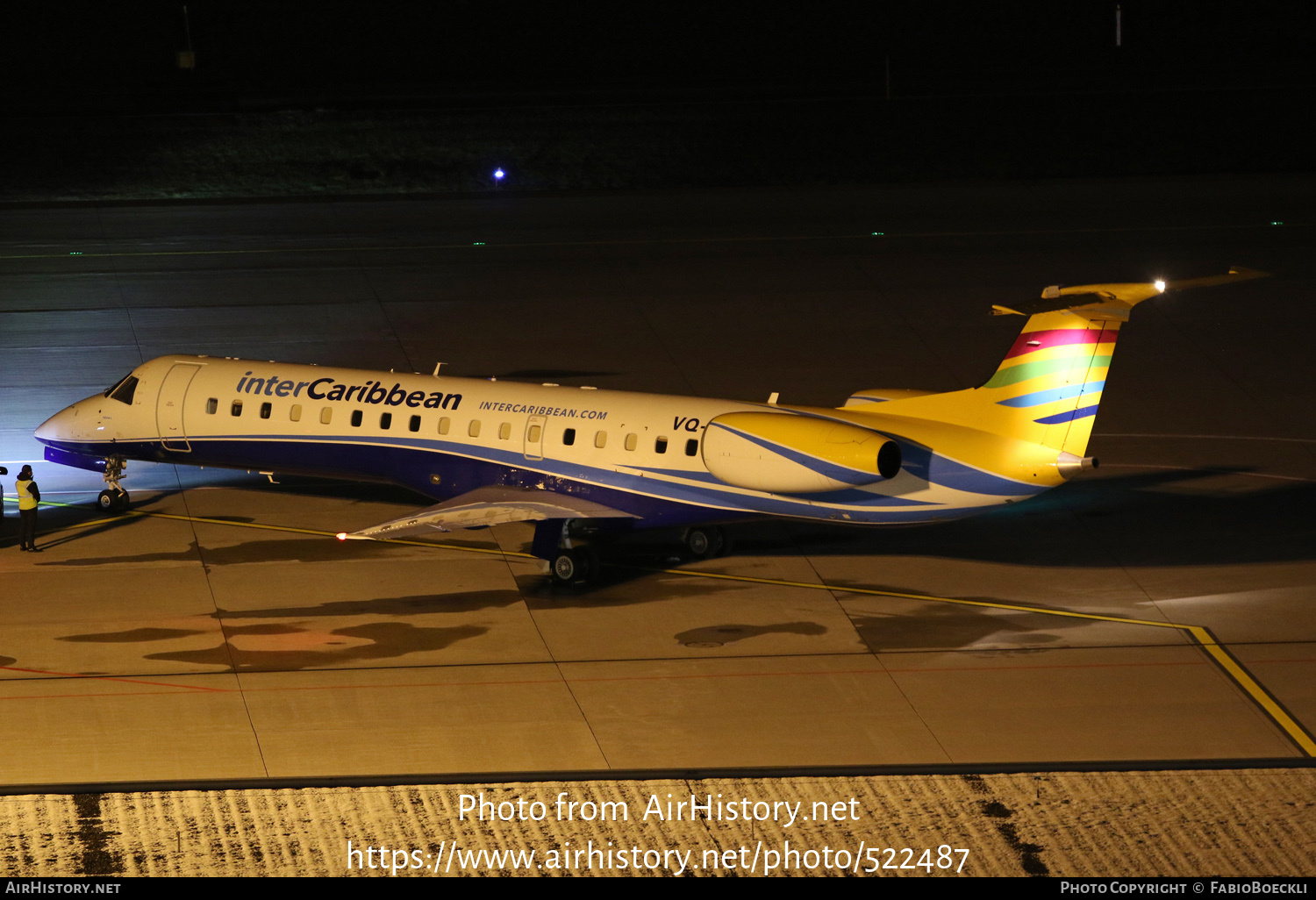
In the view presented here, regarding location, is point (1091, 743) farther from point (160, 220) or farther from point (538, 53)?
point (538, 53)


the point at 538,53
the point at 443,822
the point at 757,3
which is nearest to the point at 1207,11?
the point at 757,3

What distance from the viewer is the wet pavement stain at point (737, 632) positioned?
26.2m

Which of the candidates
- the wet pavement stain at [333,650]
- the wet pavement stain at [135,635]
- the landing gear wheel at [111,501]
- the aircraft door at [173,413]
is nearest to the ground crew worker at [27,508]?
the landing gear wheel at [111,501]

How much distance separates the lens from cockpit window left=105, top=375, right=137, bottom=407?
33.7 metres

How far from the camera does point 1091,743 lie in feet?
73.8

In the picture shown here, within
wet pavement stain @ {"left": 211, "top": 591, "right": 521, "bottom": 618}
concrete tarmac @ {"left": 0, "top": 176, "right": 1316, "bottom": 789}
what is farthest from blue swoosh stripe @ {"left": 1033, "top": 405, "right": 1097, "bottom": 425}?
wet pavement stain @ {"left": 211, "top": 591, "right": 521, "bottom": 618}

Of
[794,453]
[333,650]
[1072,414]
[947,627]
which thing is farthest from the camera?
[794,453]

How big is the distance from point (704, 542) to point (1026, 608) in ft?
18.9

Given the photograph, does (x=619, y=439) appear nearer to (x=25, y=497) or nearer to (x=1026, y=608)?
(x=1026, y=608)

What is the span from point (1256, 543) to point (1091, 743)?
9.69 meters

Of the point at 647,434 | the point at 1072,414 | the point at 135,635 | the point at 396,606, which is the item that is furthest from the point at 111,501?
the point at 1072,414

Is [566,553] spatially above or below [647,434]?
below

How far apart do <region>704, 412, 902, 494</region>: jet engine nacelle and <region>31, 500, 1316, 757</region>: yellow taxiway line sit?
1874 mm

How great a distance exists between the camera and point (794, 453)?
2730cm
